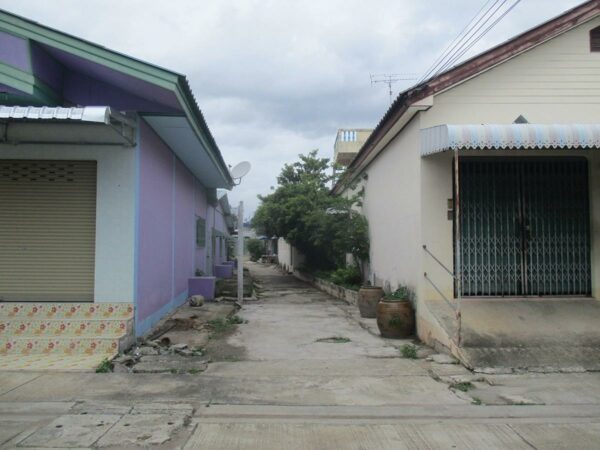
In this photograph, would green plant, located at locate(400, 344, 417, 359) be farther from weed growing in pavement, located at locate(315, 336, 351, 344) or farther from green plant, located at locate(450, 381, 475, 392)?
green plant, located at locate(450, 381, 475, 392)

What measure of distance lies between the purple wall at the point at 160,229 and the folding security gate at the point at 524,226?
18.2 ft

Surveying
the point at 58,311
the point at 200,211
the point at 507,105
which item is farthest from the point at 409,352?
the point at 200,211

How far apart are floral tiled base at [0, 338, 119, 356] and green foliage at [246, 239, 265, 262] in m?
45.9

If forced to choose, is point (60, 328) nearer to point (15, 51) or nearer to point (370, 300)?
point (15, 51)

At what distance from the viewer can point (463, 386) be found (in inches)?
236

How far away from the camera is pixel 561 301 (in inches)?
336

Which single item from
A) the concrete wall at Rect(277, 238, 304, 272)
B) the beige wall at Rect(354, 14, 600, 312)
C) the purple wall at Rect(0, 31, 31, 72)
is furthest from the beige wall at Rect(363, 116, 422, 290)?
the concrete wall at Rect(277, 238, 304, 272)

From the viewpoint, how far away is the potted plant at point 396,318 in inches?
349

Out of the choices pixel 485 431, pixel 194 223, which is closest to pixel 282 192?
pixel 194 223

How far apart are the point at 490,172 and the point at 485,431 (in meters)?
5.41

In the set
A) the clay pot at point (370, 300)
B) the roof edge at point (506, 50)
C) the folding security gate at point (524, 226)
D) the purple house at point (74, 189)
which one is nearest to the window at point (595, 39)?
the roof edge at point (506, 50)

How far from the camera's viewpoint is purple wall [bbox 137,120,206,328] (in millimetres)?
8703

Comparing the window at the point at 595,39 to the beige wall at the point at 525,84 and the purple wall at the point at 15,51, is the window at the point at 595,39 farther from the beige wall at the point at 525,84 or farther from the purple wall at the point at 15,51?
the purple wall at the point at 15,51

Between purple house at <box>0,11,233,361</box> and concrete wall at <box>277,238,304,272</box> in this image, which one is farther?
concrete wall at <box>277,238,304,272</box>
